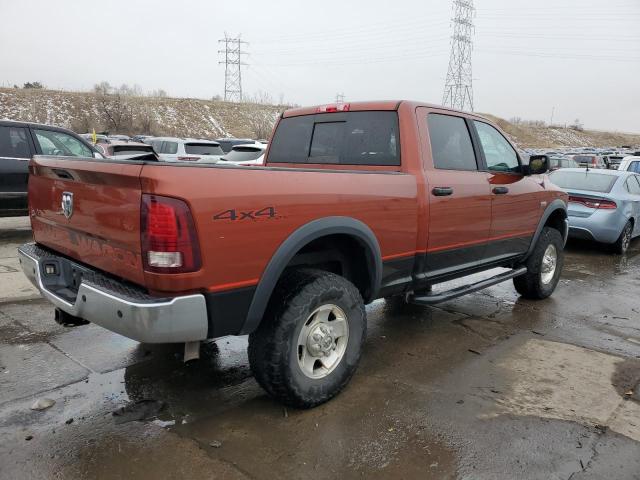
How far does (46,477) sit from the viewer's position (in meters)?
2.46

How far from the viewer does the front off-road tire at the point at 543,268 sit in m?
5.55

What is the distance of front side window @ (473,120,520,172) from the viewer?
4.69 m

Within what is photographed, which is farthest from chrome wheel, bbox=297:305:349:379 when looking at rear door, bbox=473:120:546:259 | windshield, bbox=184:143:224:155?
windshield, bbox=184:143:224:155

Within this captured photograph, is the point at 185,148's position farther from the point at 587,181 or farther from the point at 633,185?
the point at 633,185

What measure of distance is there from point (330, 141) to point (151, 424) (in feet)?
8.42

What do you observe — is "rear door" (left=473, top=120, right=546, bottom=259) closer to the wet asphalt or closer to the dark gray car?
the wet asphalt

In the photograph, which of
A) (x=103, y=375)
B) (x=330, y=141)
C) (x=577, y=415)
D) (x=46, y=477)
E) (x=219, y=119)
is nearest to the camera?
(x=46, y=477)

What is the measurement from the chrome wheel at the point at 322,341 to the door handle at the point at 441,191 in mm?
1247

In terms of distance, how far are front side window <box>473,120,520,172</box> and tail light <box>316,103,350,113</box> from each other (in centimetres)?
125

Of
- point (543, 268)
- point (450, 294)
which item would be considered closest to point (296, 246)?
point (450, 294)

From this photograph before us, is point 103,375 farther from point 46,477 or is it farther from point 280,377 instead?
point 280,377

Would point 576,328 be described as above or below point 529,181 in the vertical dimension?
below

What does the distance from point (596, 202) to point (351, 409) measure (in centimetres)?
729

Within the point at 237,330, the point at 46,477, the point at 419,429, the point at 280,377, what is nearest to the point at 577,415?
the point at 419,429
